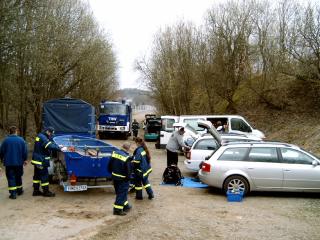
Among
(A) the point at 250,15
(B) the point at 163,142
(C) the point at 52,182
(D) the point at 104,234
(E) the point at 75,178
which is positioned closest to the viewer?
(D) the point at 104,234

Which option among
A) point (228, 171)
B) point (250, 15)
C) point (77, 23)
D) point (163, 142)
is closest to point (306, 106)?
point (250, 15)

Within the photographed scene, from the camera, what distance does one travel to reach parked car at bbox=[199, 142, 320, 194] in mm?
10852

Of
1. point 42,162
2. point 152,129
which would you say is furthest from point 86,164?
point 152,129

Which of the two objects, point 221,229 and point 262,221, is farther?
point 262,221

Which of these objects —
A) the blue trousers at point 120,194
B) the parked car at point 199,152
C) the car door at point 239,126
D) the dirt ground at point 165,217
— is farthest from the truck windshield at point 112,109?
the blue trousers at point 120,194

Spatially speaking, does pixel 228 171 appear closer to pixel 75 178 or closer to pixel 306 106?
pixel 75 178

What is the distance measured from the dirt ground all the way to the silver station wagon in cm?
38

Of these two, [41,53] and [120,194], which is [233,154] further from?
[41,53]

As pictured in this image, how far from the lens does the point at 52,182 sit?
41.8ft

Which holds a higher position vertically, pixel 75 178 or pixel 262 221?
pixel 75 178

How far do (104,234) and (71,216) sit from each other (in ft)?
5.30

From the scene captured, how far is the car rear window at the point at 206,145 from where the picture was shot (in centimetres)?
1426

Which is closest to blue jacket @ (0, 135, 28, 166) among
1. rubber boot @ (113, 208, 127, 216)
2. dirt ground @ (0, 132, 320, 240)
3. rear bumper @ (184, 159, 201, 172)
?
dirt ground @ (0, 132, 320, 240)

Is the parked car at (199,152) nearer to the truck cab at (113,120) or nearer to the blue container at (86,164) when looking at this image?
the blue container at (86,164)
